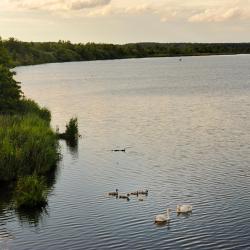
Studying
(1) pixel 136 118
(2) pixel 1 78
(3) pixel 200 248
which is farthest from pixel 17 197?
(1) pixel 136 118

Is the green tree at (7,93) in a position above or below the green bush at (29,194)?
above

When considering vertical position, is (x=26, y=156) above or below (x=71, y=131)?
above

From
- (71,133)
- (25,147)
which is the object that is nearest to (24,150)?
(25,147)

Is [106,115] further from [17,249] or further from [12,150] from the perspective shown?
[17,249]

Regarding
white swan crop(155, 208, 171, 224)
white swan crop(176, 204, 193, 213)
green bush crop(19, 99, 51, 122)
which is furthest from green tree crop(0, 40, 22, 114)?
white swan crop(155, 208, 171, 224)

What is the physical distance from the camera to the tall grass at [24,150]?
1563 inches

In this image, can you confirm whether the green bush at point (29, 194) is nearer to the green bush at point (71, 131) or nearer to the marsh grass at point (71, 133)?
the marsh grass at point (71, 133)

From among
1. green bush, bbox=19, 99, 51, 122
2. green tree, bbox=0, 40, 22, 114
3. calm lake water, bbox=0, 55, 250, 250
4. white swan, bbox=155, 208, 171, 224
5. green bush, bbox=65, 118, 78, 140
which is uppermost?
green tree, bbox=0, 40, 22, 114

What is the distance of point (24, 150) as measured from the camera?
40.8 m

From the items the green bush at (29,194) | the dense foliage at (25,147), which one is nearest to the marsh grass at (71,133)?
the dense foliage at (25,147)

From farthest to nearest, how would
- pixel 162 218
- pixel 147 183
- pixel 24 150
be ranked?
pixel 24 150, pixel 147 183, pixel 162 218

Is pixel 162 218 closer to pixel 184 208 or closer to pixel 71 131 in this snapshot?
pixel 184 208

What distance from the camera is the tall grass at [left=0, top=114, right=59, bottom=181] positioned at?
3969 cm

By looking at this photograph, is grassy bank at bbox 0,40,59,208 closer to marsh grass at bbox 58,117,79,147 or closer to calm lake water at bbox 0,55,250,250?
calm lake water at bbox 0,55,250,250
